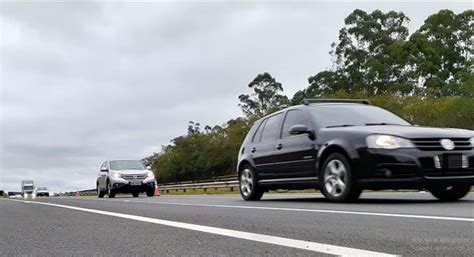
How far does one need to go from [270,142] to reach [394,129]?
2676mm

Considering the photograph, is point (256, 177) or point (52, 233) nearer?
point (52, 233)

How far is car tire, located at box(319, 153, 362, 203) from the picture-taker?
8078mm

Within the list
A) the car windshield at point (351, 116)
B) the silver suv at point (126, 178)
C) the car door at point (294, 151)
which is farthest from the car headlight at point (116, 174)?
the car windshield at point (351, 116)

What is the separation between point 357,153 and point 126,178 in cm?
1224

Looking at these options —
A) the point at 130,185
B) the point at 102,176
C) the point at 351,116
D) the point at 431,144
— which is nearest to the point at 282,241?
the point at 431,144

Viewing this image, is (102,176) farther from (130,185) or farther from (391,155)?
(391,155)

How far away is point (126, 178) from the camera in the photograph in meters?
19.1

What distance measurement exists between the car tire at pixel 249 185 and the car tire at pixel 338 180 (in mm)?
2132

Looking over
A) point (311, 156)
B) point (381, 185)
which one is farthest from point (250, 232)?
point (311, 156)

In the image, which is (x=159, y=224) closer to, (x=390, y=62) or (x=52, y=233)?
(x=52, y=233)

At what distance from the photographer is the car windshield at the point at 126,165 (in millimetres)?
19688

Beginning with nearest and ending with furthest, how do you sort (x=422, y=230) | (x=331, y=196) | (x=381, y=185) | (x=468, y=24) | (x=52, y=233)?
(x=422, y=230) < (x=52, y=233) < (x=381, y=185) < (x=331, y=196) < (x=468, y=24)

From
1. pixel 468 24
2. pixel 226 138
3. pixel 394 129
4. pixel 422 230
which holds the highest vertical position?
pixel 468 24

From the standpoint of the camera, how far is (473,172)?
788cm
